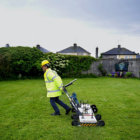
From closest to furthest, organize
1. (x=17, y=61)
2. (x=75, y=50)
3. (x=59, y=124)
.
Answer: (x=59, y=124) → (x=17, y=61) → (x=75, y=50)

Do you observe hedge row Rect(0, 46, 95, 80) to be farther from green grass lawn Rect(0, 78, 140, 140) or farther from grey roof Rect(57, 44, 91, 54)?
grey roof Rect(57, 44, 91, 54)

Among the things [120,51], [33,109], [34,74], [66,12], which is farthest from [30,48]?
[120,51]

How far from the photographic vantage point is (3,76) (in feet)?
47.5

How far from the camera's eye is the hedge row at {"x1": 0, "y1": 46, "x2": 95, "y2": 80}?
14047 millimetres

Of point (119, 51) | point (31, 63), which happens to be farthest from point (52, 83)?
point (119, 51)

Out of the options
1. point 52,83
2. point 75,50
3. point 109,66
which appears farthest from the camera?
point 75,50

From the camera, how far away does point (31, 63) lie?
48.6ft

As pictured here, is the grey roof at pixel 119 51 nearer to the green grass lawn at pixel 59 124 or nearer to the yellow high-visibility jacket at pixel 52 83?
the green grass lawn at pixel 59 124

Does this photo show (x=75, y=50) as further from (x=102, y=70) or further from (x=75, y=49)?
(x=102, y=70)

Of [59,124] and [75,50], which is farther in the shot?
[75,50]

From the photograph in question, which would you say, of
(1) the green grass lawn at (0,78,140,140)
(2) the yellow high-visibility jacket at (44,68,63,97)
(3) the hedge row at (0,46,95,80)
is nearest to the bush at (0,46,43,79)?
(3) the hedge row at (0,46,95,80)

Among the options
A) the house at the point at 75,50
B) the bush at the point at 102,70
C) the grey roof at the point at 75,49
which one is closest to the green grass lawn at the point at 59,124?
the bush at the point at 102,70

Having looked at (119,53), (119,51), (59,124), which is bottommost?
(59,124)

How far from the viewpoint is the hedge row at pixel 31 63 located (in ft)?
46.1
